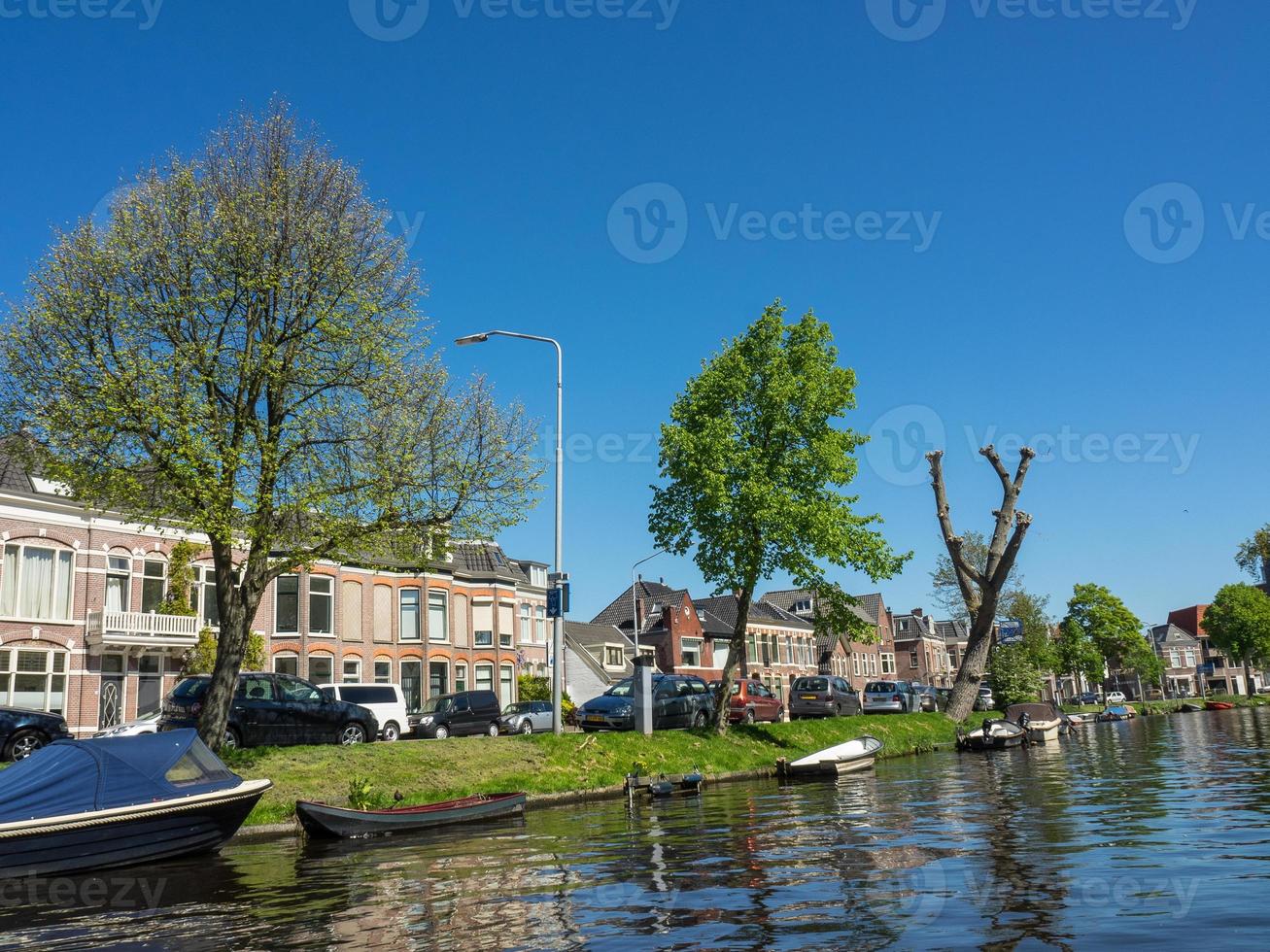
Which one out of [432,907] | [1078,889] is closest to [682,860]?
[432,907]

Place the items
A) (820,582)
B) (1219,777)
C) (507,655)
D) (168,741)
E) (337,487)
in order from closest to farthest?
(168,741) → (337,487) → (1219,777) → (820,582) → (507,655)

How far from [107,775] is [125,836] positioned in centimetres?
103

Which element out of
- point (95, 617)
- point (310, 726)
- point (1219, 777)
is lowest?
point (1219, 777)

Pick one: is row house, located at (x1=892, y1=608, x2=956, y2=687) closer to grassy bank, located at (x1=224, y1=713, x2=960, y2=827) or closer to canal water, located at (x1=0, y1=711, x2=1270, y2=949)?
grassy bank, located at (x1=224, y1=713, x2=960, y2=827)

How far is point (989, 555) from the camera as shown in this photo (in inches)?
1726

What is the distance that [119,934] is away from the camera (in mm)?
11484

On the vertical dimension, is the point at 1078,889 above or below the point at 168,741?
below

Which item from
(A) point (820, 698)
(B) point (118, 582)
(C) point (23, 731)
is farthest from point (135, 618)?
(A) point (820, 698)

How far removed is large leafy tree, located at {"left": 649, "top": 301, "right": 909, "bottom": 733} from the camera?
34406 millimetres

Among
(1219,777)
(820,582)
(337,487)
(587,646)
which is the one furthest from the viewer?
(587,646)

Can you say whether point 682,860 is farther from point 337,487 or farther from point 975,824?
point 337,487

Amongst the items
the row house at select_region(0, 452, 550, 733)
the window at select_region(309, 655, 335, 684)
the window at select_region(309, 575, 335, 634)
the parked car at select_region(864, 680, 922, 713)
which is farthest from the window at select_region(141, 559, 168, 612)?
the parked car at select_region(864, 680, 922, 713)

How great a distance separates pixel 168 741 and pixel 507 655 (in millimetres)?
39647

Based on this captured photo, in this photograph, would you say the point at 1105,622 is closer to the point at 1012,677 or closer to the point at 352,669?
the point at 1012,677
